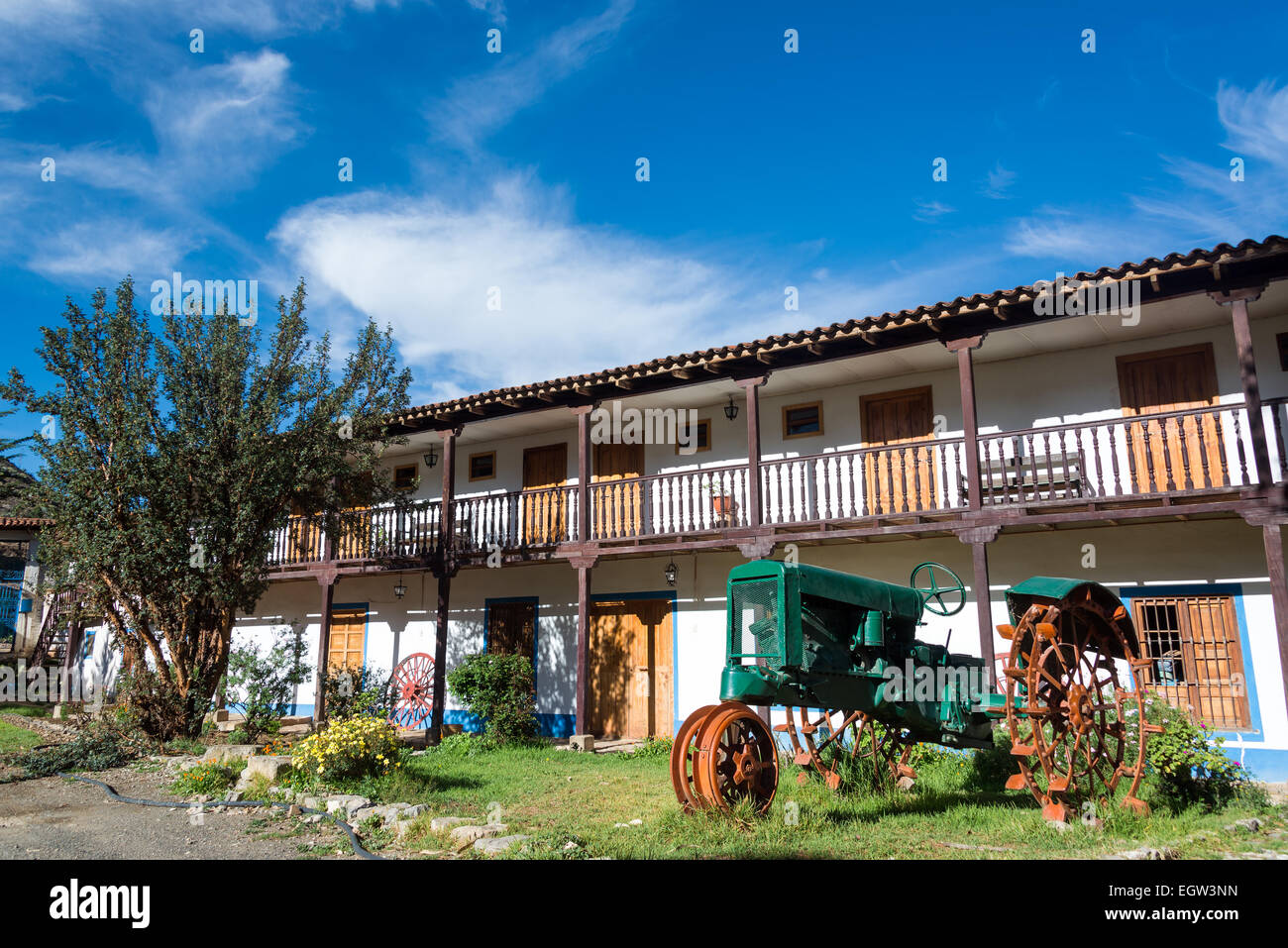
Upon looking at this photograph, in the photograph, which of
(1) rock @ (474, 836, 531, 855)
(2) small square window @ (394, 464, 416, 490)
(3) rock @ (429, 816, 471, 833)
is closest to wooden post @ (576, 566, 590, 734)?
(3) rock @ (429, 816, 471, 833)

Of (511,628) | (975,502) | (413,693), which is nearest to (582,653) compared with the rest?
(511,628)

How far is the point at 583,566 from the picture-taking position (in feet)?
45.1

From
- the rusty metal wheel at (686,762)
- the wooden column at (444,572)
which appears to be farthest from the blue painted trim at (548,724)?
the rusty metal wheel at (686,762)

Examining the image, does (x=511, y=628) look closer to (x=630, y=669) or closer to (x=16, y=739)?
(x=630, y=669)

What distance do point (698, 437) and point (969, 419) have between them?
5215 mm

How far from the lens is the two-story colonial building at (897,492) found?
9977mm

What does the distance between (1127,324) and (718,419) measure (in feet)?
21.2

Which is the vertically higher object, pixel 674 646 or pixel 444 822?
pixel 674 646

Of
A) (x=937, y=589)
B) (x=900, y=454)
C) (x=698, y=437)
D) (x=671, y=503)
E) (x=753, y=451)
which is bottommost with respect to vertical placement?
(x=937, y=589)

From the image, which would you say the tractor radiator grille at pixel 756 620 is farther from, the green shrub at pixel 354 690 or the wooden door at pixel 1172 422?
the green shrub at pixel 354 690

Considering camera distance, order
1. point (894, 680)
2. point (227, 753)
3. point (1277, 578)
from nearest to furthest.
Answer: point (894, 680) → point (1277, 578) → point (227, 753)

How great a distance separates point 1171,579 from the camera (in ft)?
35.1

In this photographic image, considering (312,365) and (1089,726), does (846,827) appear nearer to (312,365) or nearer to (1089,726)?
(1089,726)

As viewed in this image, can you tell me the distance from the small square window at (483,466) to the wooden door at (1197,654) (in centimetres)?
1182
